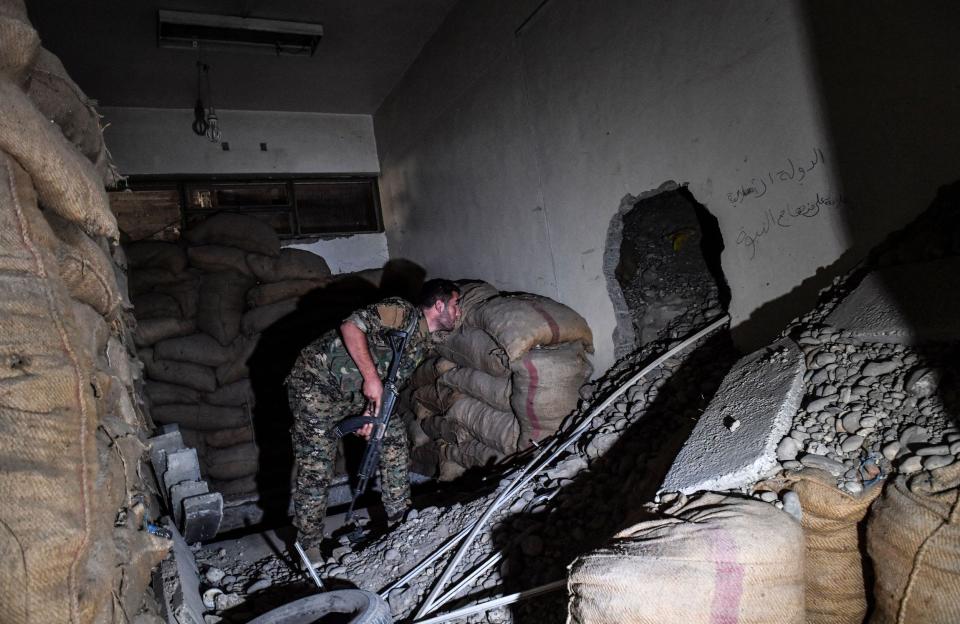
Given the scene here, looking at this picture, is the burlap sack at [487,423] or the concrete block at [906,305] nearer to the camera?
the concrete block at [906,305]

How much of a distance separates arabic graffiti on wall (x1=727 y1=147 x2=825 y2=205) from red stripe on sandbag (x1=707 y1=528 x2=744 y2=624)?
146 cm

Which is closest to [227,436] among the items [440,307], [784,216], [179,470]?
[179,470]

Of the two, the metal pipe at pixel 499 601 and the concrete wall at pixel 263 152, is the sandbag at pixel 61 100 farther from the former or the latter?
the concrete wall at pixel 263 152

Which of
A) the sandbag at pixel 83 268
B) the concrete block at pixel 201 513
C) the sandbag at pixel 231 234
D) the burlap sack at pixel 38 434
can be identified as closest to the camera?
the burlap sack at pixel 38 434

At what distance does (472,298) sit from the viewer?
3.60 m

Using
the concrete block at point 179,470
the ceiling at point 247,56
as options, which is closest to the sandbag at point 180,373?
the concrete block at point 179,470

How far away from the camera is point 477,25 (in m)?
3.94

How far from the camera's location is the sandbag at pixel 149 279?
4508mm

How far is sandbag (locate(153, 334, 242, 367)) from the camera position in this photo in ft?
14.6

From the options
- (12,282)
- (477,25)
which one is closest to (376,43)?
(477,25)

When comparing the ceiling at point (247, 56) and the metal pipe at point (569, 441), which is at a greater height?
the ceiling at point (247, 56)

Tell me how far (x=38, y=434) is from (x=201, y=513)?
1.81 meters

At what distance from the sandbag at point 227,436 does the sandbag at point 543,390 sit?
2915 mm

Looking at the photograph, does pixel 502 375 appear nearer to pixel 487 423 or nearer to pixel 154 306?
pixel 487 423
